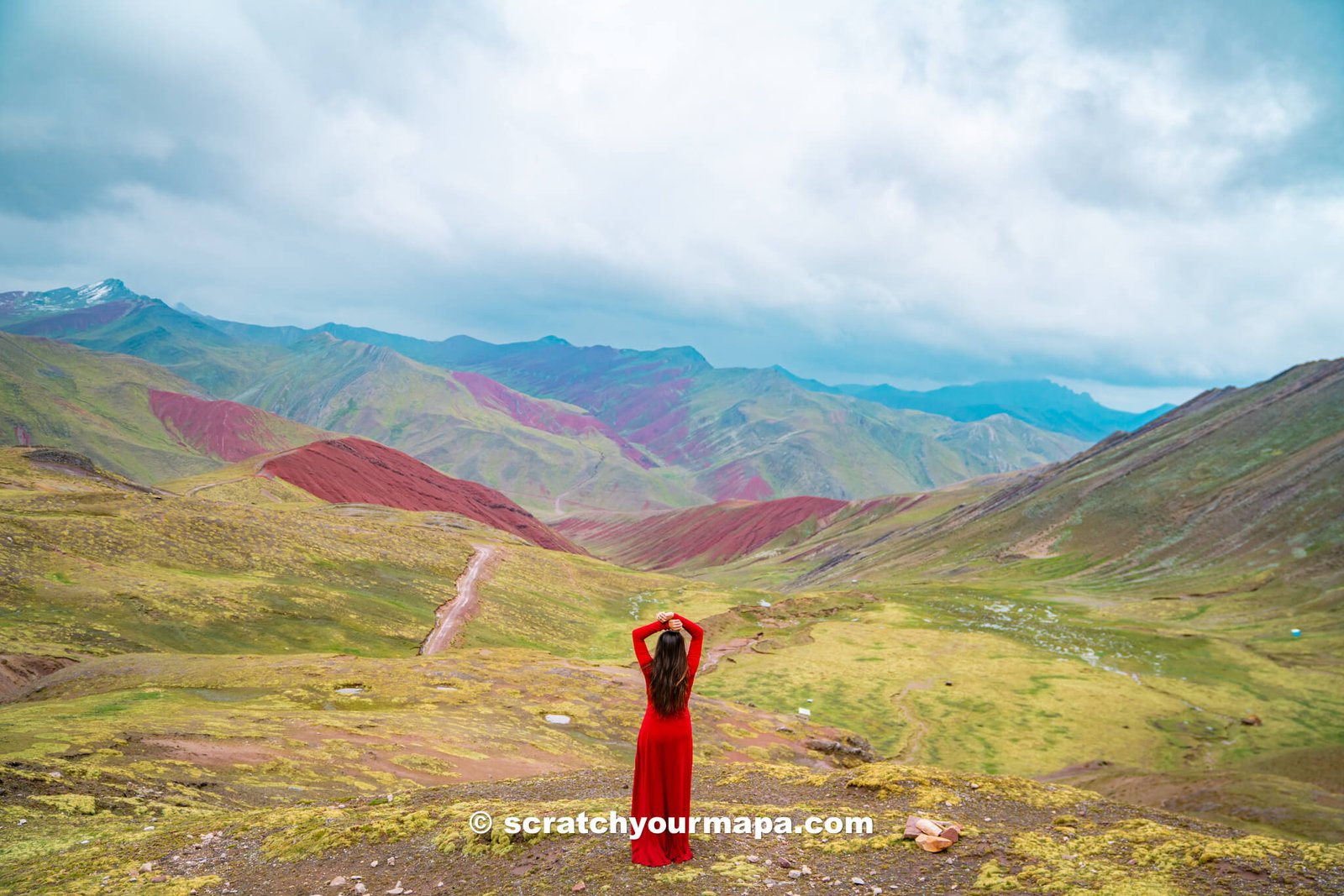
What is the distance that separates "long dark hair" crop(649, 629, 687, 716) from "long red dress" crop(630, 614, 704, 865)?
128 mm

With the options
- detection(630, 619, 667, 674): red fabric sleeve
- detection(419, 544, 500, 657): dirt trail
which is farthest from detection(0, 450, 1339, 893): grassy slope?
detection(630, 619, 667, 674): red fabric sleeve

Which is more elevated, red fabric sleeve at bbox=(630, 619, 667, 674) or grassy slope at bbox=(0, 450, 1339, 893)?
red fabric sleeve at bbox=(630, 619, 667, 674)

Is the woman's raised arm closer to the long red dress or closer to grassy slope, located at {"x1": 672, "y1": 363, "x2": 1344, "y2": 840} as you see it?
the long red dress

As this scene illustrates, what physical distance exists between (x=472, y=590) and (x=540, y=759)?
157 feet

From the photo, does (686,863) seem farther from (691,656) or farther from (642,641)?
(642,641)

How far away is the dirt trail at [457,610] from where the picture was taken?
55.9m

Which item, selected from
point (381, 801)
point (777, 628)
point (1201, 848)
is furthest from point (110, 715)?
point (777, 628)

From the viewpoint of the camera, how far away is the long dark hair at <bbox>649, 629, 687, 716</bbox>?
1250 cm

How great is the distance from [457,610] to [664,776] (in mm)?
56603

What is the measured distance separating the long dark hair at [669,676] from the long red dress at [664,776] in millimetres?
128

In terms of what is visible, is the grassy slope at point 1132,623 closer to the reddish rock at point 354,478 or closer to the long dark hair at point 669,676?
the long dark hair at point 669,676

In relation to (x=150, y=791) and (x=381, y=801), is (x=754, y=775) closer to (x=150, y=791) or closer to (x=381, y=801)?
(x=381, y=801)

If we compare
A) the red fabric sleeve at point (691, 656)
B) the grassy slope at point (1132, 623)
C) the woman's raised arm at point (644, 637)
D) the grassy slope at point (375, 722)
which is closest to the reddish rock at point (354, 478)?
the grassy slope at point (375, 722)

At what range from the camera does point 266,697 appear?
102 feet
